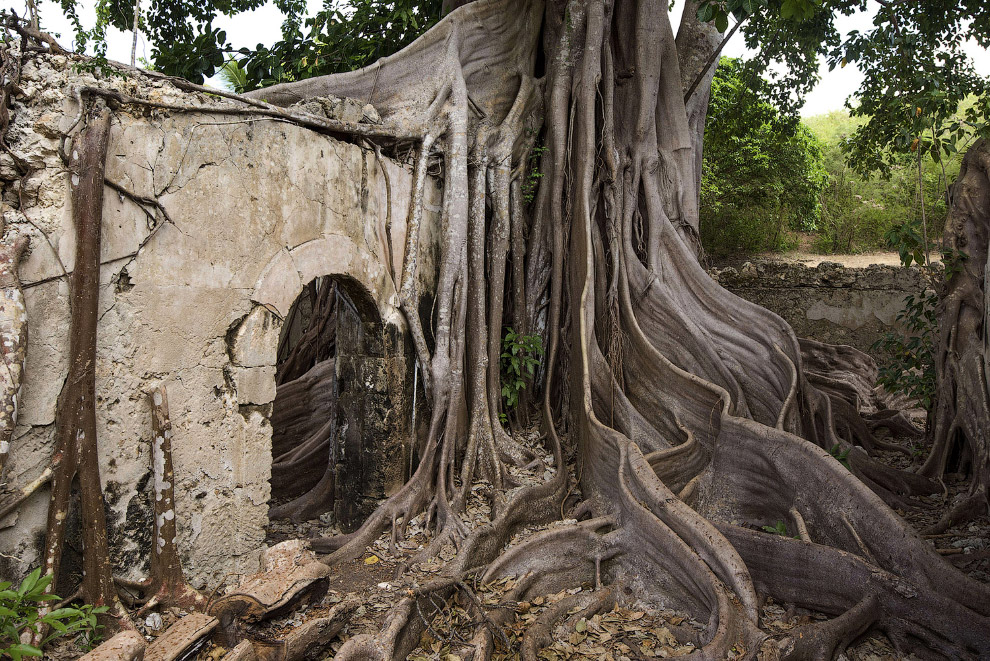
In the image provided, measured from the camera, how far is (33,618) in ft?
7.29

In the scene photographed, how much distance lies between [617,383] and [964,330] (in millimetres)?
2320

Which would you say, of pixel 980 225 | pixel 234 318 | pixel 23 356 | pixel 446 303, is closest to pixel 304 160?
pixel 234 318

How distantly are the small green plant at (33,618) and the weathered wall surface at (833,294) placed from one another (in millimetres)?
7532

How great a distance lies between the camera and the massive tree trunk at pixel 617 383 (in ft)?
9.64

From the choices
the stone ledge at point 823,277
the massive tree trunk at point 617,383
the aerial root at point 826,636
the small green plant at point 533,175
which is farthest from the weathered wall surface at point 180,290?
the stone ledge at point 823,277

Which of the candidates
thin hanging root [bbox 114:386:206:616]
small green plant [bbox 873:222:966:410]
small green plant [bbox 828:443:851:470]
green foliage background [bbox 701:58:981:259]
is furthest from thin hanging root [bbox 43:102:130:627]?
green foliage background [bbox 701:58:981:259]

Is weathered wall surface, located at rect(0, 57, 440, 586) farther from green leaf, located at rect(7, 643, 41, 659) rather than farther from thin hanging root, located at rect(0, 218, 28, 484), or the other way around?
green leaf, located at rect(7, 643, 41, 659)

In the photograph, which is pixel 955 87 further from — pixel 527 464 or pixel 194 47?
pixel 194 47

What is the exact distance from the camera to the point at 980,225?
4.27 meters

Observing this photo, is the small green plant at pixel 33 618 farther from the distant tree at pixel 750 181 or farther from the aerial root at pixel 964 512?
the distant tree at pixel 750 181

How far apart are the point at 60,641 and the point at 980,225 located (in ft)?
18.2

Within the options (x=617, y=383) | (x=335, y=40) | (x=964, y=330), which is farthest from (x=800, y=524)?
(x=335, y=40)

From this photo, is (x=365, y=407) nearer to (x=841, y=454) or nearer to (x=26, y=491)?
(x=26, y=491)

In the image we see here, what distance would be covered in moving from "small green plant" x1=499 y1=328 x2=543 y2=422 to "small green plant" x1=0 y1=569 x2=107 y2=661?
2.84 meters
